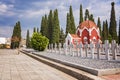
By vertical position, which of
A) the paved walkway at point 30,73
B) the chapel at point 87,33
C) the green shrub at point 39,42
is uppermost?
the chapel at point 87,33

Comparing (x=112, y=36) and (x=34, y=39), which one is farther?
(x=112, y=36)

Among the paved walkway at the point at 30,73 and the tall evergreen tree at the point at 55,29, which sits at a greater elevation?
the tall evergreen tree at the point at 55,29

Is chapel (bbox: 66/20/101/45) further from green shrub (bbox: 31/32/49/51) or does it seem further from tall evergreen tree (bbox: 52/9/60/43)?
green shrub (bbox: 31/32/49/51)

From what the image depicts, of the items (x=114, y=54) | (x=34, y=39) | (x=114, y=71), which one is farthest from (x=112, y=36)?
(x=114, y=71)

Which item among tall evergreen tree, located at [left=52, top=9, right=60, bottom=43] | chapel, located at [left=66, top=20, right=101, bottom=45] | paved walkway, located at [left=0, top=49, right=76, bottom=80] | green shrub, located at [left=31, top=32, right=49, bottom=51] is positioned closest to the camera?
paved walkway, located at [left=0, top=49, right=76, bottom=80]

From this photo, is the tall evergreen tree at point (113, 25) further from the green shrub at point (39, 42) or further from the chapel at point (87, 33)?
the green shrub at point (39, 42)

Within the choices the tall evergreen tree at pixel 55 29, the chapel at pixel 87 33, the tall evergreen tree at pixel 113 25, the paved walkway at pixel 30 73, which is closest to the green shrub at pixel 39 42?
the chapel at pixel 87 33

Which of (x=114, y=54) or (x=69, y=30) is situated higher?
(x=69, y=30)

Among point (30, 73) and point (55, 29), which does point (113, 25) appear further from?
point (30, 73)

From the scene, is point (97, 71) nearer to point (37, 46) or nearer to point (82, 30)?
point (37, 46)

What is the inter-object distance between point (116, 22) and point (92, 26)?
735cm

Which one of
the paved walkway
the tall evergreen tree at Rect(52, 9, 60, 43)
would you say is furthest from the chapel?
the paved walkway

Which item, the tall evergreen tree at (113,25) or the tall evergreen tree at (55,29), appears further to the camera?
the tall evergreen tree at (55,29)

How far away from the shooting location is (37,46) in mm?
34469
